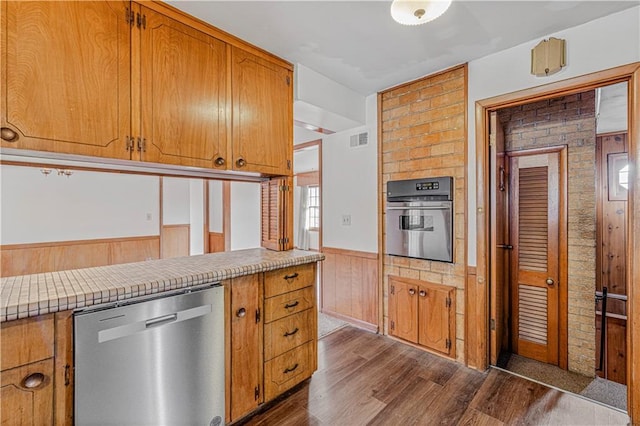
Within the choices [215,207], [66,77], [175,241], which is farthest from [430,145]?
[175,241]

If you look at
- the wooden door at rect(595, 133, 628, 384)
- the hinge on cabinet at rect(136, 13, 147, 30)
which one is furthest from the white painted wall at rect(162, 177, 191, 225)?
the wooden door at rect(595, 133, 628, 384)

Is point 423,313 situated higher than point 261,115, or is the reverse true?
point 261,115

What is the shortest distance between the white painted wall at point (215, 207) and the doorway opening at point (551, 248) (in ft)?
14.4

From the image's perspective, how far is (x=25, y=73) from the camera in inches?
51.5

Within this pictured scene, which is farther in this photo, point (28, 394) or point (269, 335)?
point (269, 335)

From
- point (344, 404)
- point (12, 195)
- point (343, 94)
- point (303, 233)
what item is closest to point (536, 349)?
point (344, 404)

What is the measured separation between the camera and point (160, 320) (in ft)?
4.65

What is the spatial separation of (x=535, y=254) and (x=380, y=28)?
2505 millimetres

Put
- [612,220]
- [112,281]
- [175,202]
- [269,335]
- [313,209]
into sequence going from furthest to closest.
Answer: [313,209] → [175,202] → [612,220] → [269,335] → [112,281]

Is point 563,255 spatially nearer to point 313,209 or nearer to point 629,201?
point 629,201

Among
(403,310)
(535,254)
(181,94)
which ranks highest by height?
(181,94)

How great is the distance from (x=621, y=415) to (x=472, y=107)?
7.67ft

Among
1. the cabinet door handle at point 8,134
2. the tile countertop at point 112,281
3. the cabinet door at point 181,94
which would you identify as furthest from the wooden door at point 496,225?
the cabinet door handle at point 8,134

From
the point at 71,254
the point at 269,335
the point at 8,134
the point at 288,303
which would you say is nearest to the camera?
the point at 8,134
